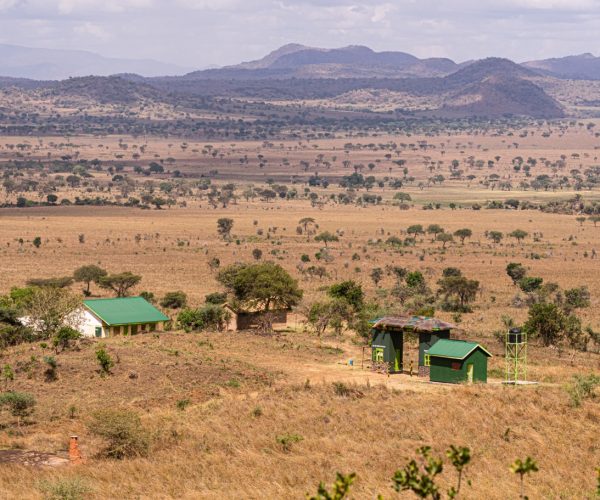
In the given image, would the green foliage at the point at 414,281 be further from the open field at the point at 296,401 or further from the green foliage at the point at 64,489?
the green foliage at the point at 64,489

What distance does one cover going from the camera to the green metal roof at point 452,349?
36.1m

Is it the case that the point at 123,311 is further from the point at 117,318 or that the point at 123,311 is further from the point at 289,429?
the point at 289,429

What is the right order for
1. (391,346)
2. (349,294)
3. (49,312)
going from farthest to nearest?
(349,294)
(49,312)
(391,346)

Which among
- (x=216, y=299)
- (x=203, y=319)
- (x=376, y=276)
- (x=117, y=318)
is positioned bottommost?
(x=376, y=276)

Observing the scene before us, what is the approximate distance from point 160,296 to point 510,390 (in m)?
32.2

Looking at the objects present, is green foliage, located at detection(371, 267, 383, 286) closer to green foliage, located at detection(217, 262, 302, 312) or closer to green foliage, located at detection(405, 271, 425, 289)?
green foliage, located at detection(405, 271, 425, 289)

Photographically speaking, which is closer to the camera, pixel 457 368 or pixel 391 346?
pixel 457 368

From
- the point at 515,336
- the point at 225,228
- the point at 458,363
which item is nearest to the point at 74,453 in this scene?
the point at 458,363

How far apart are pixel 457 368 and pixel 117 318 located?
16.5 m

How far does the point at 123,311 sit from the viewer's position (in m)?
47.3

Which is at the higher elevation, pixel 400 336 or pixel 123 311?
pixel 400 336

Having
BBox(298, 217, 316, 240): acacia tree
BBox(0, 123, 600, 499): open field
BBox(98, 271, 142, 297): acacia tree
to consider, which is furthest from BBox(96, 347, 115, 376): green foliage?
BBox(298, 217, 316, 240): acacia tree

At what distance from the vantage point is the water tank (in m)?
37.1

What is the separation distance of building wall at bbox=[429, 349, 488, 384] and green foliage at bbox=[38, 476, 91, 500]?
51.0 feet
